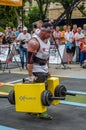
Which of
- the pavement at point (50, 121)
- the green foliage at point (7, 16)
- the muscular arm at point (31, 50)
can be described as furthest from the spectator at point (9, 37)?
the green foliage at point (7, 16)

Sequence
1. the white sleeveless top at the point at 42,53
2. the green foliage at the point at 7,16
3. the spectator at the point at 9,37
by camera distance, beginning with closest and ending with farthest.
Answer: the white sleeveless top at the point at 42,53, the spectator at the point at 9,37, the green foliage at the point at 7,16

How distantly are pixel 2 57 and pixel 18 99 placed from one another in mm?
10096

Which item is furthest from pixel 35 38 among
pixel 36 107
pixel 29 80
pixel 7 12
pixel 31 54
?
pixel 7 12

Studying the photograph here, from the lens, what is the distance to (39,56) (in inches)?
291

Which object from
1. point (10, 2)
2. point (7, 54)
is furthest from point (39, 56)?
point (7, 54)

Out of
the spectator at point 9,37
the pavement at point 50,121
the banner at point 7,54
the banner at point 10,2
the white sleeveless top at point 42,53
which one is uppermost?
the banner at point 10,2

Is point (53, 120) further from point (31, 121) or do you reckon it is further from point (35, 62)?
point (35, 62)

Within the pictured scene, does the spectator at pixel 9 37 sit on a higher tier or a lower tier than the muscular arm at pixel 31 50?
lower

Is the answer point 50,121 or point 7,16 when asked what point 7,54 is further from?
point 7,16

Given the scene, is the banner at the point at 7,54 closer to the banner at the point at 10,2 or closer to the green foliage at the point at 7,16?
the banner at the point at 10,2

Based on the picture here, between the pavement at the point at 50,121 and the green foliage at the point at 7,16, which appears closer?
the pavement at the point at 50,121

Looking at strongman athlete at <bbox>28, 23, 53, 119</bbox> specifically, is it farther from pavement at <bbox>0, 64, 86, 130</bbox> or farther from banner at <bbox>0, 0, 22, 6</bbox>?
banner at <bbox>0, 0, 22, 6</bbox>

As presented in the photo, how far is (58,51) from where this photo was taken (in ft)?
49.9

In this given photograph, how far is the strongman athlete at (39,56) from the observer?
7227 mm
